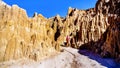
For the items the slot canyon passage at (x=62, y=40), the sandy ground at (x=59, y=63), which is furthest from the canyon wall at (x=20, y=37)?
the sandy ground at (x=59, y=63)

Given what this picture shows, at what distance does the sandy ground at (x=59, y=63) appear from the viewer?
68250mm

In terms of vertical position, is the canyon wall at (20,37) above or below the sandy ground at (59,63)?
above

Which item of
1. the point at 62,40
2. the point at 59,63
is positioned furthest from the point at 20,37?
the point at 62,40

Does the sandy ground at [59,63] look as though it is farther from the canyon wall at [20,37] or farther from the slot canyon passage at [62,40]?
the canyon wall at [20,37]

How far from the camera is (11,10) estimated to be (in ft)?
257

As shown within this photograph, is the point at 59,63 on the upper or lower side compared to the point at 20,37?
lower

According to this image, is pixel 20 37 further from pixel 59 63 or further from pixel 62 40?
pixel 62 40

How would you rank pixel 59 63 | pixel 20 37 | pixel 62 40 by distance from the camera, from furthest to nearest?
pixel 62 40 → pixel 20 37 → pixel 59 63

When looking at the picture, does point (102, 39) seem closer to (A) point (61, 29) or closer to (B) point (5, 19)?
(A) point (61, 29)

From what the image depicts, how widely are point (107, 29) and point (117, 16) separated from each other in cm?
465

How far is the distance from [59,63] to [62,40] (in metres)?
21.0

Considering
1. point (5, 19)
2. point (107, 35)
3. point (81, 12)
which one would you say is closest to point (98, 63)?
point (107, 35)

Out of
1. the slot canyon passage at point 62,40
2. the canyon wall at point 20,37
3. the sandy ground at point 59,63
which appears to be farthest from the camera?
the canyon wall at point 20,37

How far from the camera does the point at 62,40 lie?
298 ft
